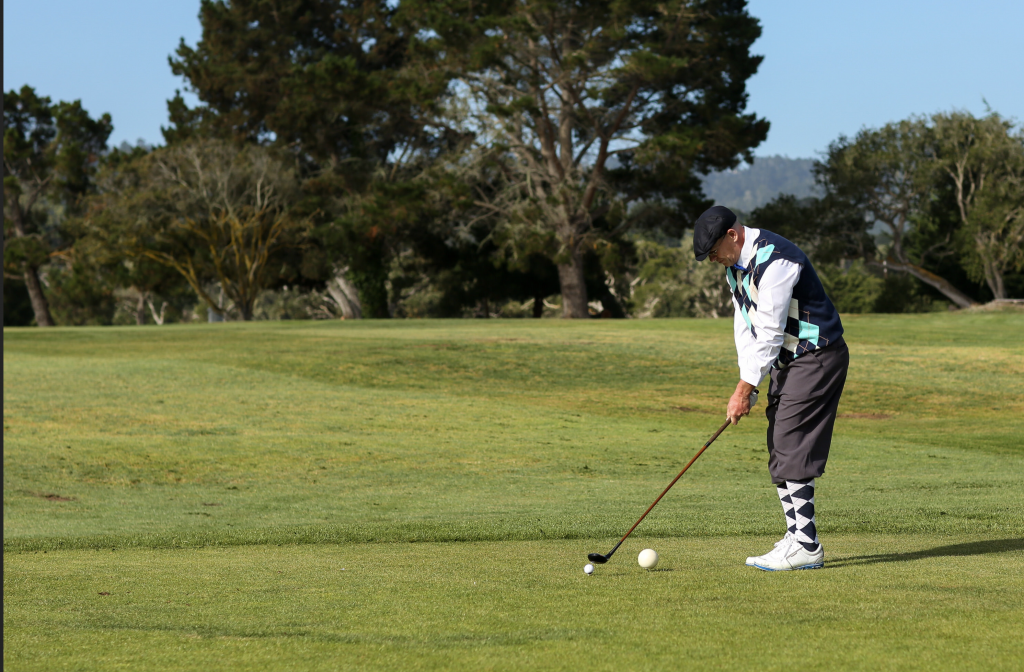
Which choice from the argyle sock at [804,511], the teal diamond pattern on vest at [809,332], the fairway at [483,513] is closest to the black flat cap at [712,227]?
the teal diamond pattern on vest at [809,332]

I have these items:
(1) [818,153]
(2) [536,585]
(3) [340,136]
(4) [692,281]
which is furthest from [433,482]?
(4) [692,281]

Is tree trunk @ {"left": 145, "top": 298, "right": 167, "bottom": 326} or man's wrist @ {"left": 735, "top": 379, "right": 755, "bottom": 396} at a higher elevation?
man's wrist @ {"left": 735, "top": 379, "right": 755, "bottom": 396}

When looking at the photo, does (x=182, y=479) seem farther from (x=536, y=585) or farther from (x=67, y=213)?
(x=67, y=213)

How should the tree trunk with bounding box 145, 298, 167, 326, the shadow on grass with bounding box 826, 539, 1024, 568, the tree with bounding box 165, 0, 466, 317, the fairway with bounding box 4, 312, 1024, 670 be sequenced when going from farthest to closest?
1. the tree trunk with bounding box 145, 298, 167, 326
2. the tree with bounding box 165, 0, 466, 317
3. the shadow on grass with bounding box 826, 539, 1024, 568
4. the fairway with bounding box 4, 312, 1024, 670

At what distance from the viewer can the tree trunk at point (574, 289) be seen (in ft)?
162

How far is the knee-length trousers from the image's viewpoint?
561cm

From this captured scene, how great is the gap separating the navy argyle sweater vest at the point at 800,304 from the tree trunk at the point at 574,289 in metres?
43.2

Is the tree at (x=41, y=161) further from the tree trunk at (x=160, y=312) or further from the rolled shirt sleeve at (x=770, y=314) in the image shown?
the rolled shirt sleeve at (x=770, y=314)

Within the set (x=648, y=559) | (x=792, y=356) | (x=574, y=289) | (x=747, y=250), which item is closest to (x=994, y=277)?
(x=574, y=289)

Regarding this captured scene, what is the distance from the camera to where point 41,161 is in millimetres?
67688

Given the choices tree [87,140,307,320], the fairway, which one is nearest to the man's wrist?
the fairway

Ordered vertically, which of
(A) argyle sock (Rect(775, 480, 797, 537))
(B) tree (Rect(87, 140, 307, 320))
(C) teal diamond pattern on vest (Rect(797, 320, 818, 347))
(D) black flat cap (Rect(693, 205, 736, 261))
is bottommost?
(A) argyle sock (Rect(775, 480, 797, 537))

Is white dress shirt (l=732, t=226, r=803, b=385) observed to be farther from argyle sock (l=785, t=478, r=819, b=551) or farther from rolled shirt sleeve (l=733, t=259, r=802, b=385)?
argyle sock (l=785, t=478, r=819, b=551)

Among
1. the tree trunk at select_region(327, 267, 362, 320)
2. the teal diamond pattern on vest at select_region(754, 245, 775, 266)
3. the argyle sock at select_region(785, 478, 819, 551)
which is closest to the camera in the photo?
the teal diamond pattern on vest at select_region(754, 245, 775, 266)
